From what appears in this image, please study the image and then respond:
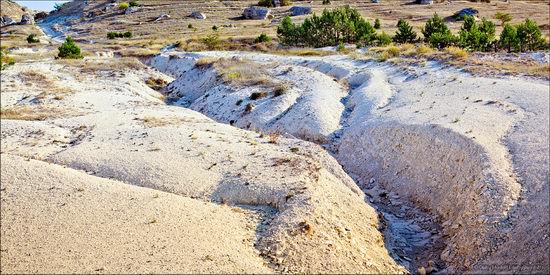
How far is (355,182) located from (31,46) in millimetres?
58851

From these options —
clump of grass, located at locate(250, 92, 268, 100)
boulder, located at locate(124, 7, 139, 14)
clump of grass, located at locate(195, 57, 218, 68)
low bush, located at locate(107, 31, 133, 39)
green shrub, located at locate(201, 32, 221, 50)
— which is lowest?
clump of grass, located at locate(250, 92, 268, 100)

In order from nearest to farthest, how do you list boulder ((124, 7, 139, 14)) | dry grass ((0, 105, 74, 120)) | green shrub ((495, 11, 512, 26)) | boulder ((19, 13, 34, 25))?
dry grass ((0, 105, 74, 120)) < green shrub ((495, 11, 512, 26)) < boulder ((124, 7, 139, 14)) < boulder ((19, 13, 34, 25))

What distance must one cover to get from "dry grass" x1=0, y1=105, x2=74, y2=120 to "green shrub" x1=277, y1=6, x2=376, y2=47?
126ft

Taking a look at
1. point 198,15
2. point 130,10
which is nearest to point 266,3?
point 198,15

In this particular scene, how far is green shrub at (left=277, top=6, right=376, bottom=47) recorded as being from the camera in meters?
56.4

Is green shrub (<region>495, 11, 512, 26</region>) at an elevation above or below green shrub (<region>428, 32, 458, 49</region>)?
above

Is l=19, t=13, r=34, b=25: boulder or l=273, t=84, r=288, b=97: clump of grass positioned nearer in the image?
l=273, t=84, r=288, b=97: clump of grass

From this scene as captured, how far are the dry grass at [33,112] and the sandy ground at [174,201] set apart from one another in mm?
228

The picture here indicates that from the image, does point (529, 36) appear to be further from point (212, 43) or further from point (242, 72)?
point (212, 43)

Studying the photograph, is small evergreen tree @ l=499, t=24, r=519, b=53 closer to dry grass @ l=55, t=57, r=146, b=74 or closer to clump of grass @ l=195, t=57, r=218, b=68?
clump of grass @ l=195, t=57, r=218, b=68

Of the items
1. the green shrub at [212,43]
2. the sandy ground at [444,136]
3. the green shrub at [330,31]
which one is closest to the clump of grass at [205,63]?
the sandy ground at [444,136]

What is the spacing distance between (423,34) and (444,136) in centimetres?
3818

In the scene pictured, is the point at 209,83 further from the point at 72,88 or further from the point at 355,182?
the point at 355,182

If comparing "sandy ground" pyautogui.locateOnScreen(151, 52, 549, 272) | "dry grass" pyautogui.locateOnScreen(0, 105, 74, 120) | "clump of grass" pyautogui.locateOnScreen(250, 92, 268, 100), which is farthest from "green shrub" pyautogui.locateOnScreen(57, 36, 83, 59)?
"clump of grass" pyautogui.locateOnScreen(250, 92, 268, 100)
